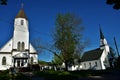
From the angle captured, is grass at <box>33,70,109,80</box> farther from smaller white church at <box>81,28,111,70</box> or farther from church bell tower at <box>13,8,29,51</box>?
smaller white church at <box>81,28,111,70</box>

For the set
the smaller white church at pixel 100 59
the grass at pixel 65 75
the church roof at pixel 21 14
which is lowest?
the grass at pixel 65 75

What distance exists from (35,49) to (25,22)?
7.42m

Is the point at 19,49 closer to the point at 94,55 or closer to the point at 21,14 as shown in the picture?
the point at 21,14

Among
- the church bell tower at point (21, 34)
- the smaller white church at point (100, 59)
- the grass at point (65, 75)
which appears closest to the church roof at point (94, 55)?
the smaller white church at point (100, 59)

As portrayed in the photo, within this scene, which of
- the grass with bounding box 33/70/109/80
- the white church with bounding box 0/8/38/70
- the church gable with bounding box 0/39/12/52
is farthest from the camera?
the church gable with bounding box 0/39/12/52

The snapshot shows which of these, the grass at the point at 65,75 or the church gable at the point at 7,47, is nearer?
the grass at the point at 65,75

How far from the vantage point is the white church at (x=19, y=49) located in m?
42.2

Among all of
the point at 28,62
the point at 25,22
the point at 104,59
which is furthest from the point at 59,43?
the point at 104,59

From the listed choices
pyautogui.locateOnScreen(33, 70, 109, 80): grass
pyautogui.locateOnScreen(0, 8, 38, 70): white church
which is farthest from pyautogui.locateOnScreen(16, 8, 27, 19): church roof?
pyautogui.locateOnScreen(33, 70, 109, 80): grass

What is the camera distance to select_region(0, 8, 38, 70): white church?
42156 millimetres

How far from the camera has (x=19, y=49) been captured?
4338cm

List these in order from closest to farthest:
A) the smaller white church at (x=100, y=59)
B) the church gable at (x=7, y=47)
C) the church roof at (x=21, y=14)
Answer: the church gable at (x=7, y=47)
the church roof at (x=21, y=14)
the smaller white church at (x=100, y=59)

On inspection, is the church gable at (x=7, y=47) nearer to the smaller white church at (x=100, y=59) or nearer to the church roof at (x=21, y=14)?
the church roof at (x=21, y=14)

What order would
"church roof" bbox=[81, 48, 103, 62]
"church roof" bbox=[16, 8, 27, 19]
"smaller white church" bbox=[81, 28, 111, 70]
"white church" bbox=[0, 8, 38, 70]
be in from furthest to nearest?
"church roof" bbox=[81, 48, 103, 62] → "smaller white church" bbox=[81, 28, 111, 70] → "church roof" bbox=[16, 8, 27, 19] → "white church" bbox=[0, 8, 38, 70]
